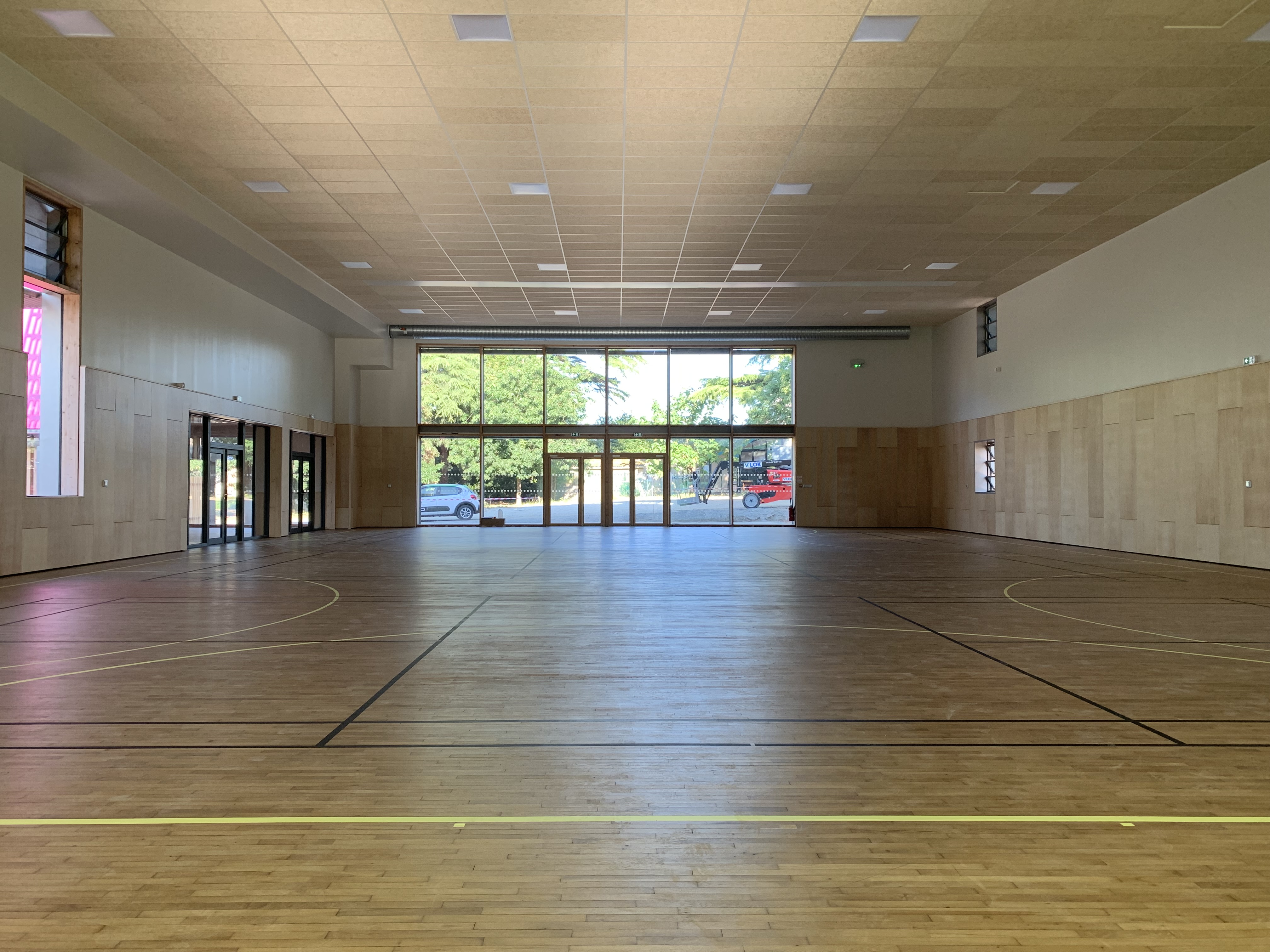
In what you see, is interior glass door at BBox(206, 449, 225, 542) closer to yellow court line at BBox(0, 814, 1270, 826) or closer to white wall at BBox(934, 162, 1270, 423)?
yellow court line at BBox(0, 814, 1270, 826)

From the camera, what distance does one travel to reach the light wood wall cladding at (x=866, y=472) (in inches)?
988

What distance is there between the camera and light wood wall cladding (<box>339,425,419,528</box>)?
80.7ft

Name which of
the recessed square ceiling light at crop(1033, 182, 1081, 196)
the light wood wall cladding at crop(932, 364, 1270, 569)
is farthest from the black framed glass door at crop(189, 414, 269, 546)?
the light wood wall cladding at crop(932, 364, 1270, 569)

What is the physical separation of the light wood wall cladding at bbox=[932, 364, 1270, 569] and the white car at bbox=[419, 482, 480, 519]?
1398 centimetres

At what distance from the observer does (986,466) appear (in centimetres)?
2138

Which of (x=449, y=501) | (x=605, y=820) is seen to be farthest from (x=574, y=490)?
(x=605, y=820)

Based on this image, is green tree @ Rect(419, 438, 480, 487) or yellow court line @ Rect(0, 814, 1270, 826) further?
green tree @ Rect(419, 438, 480, 487)

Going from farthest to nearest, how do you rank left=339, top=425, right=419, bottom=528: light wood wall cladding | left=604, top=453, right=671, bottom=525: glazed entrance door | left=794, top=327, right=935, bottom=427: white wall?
left=604, top=453, right=671, bottom=525: glazed entrance door
left=794, top=327, right=935, bottom=427: white wall
left=339, top=425, right=419, bottom=528: light wood wall cladding

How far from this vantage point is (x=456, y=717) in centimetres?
421

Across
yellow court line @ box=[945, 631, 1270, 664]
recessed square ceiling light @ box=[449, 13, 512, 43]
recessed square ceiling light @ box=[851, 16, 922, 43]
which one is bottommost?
yellow court line @ box=[945, 631, 1270, 664]

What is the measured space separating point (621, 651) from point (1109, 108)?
865 centimetres

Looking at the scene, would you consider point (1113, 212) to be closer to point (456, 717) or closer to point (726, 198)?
point (726, 198)

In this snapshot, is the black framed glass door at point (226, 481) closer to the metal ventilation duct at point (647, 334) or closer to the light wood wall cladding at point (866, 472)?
the metal ventilation duct at point (647, 334)

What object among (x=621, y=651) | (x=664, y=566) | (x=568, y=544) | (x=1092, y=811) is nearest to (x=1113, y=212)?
(x=664, y=566)
